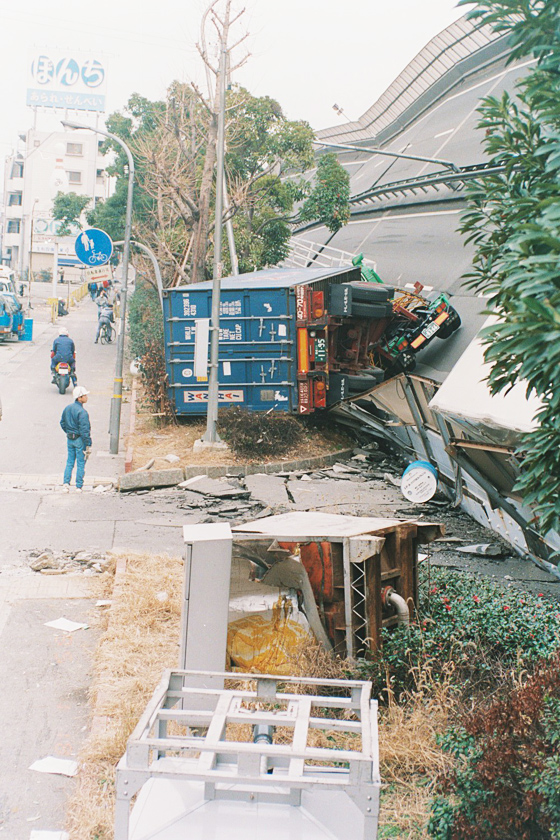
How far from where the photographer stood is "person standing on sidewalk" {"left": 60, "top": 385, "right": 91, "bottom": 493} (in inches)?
524

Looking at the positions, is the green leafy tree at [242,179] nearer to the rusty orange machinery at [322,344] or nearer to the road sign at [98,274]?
the road sign at [98,274]

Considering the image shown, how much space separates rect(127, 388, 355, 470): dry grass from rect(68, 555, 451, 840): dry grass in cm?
712

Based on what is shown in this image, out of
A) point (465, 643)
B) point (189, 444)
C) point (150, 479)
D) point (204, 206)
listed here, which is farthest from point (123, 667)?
point (204, 206)

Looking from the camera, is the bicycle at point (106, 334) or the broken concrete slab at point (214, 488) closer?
the broken concrete slab at point (214, 488)

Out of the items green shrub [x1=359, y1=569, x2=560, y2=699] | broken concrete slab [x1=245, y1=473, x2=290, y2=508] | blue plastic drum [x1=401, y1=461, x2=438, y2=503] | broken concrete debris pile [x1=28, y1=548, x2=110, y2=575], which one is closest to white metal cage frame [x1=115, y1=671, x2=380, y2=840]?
green shrub [x1=359, y1=569, x2=560, y2=699]

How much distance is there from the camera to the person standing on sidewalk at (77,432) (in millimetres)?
13305

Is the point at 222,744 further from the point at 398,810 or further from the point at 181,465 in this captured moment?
the point at 181,465

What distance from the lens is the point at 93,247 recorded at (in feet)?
58.3

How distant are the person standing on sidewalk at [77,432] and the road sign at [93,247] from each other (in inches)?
205

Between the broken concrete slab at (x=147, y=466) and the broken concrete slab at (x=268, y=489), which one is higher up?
the broken concrete slab at (x=147, y=466)

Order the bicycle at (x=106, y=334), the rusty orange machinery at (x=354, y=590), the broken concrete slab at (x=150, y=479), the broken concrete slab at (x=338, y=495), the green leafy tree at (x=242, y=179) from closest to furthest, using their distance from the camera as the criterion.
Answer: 1. the rusty orange machinery at (x=354, y=590)
2. the broken concrete slab at (x=338, y=495)
3. the broken concrete slab at (x=150, y=479)
4. the green leafy tree at (x=242, y=179)
5. the bicycle at (x=106, y=334)

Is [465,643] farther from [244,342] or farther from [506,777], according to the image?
[244,342]

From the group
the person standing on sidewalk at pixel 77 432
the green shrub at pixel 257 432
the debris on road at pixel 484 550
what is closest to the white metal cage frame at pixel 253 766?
the debris on road at pixel 484 550

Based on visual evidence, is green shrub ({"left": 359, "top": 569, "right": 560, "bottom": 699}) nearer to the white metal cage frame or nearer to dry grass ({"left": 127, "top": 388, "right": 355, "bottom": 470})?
the white metal cage frame
